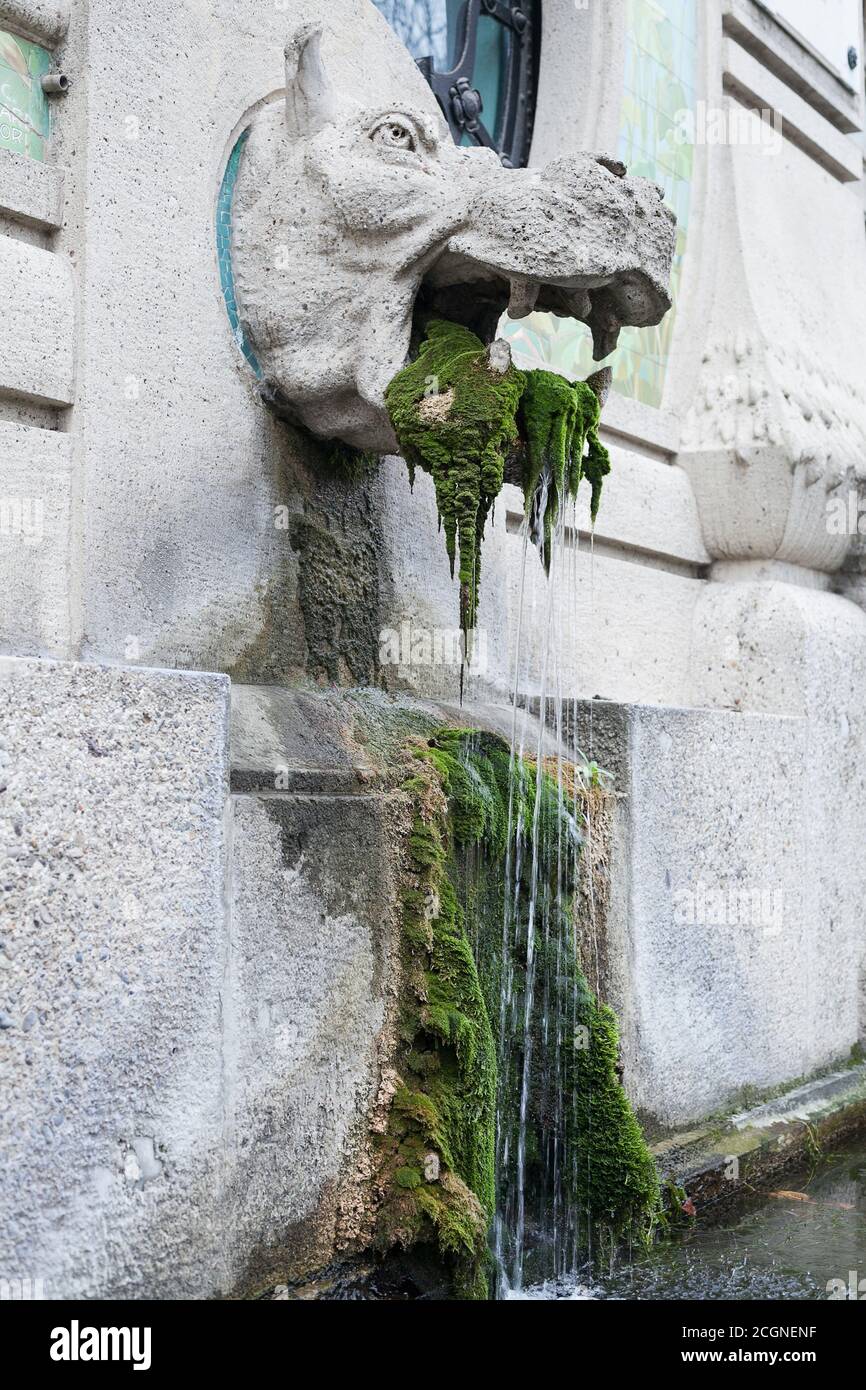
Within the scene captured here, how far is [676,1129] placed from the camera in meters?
4.43

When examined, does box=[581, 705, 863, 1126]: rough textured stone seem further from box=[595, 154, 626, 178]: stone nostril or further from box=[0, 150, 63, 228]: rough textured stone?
box=[0, 150, 63, 228]: rough textured stone

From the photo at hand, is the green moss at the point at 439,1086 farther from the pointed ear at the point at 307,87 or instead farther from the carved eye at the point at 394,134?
the pointed ear at the point at 307,87

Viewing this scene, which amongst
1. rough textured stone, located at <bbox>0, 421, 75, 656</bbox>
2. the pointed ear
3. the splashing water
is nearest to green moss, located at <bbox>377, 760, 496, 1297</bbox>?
the splashing water

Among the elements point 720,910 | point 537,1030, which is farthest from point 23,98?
point 720,910

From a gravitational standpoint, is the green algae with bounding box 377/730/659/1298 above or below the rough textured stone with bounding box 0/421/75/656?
below

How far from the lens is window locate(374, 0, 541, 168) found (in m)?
5.18

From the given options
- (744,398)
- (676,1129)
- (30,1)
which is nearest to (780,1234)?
(676,1129)

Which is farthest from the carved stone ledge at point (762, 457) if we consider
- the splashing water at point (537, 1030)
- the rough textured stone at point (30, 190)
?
the rough textured stone at point (30, 190)

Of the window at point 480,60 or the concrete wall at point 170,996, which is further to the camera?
the window at point 480,60

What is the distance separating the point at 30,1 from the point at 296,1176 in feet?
8.27

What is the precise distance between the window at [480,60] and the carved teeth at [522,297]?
6.52ft

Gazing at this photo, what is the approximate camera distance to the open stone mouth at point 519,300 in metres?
3.51

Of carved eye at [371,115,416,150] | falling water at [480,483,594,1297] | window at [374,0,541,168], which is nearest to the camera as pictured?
carved eye at [371,115,416,150]

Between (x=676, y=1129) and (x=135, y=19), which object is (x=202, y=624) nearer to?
(x=135, y=19)
